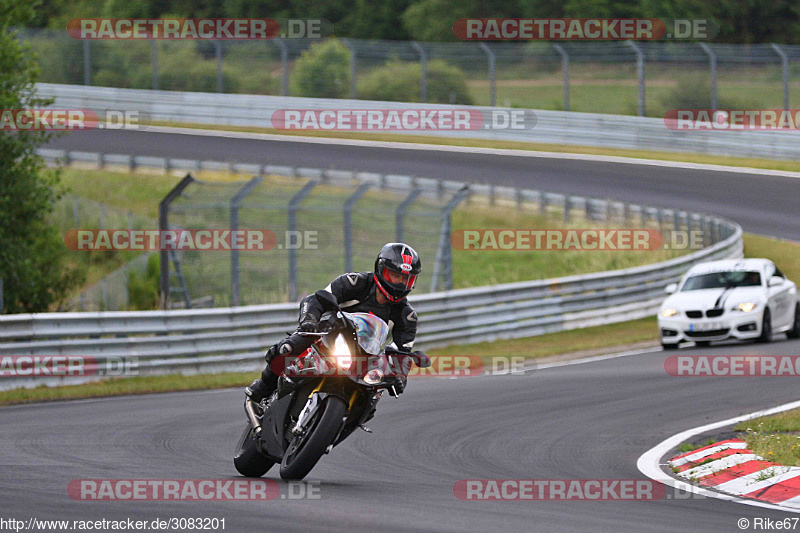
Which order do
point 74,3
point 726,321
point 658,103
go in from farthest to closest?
point 74,3 → point 658,103 → point 726,321

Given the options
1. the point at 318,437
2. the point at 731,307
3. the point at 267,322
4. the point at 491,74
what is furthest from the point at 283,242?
the point at 491,74

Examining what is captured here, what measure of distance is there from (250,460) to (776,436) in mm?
4516

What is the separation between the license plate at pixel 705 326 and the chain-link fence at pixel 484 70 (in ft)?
57.8

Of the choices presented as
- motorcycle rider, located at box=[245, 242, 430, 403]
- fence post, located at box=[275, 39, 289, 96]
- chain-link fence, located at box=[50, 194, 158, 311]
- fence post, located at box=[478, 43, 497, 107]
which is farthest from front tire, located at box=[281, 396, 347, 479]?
fence post, located at box=[275, 39, 289, 96]

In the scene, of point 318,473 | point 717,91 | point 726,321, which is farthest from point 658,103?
point 318,473

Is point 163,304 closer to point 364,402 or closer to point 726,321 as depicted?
point 726,321

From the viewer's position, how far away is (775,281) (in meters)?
18.1

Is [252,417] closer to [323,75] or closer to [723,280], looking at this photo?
[723,280]

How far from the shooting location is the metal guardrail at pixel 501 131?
3422cm

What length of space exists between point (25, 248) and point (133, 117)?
21.5 metres

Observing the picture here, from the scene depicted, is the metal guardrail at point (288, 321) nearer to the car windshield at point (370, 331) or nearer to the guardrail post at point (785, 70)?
the car windshield at point (370, 331)

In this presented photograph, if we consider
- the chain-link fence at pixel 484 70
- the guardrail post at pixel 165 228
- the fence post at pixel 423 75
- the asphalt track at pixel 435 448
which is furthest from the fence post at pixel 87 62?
the asphalt track at pixel 435 448

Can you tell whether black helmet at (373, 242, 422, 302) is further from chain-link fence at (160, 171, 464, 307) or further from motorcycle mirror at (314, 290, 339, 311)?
chain-link fence at (160, 171, 464, 307)

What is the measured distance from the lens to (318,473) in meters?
8.65
